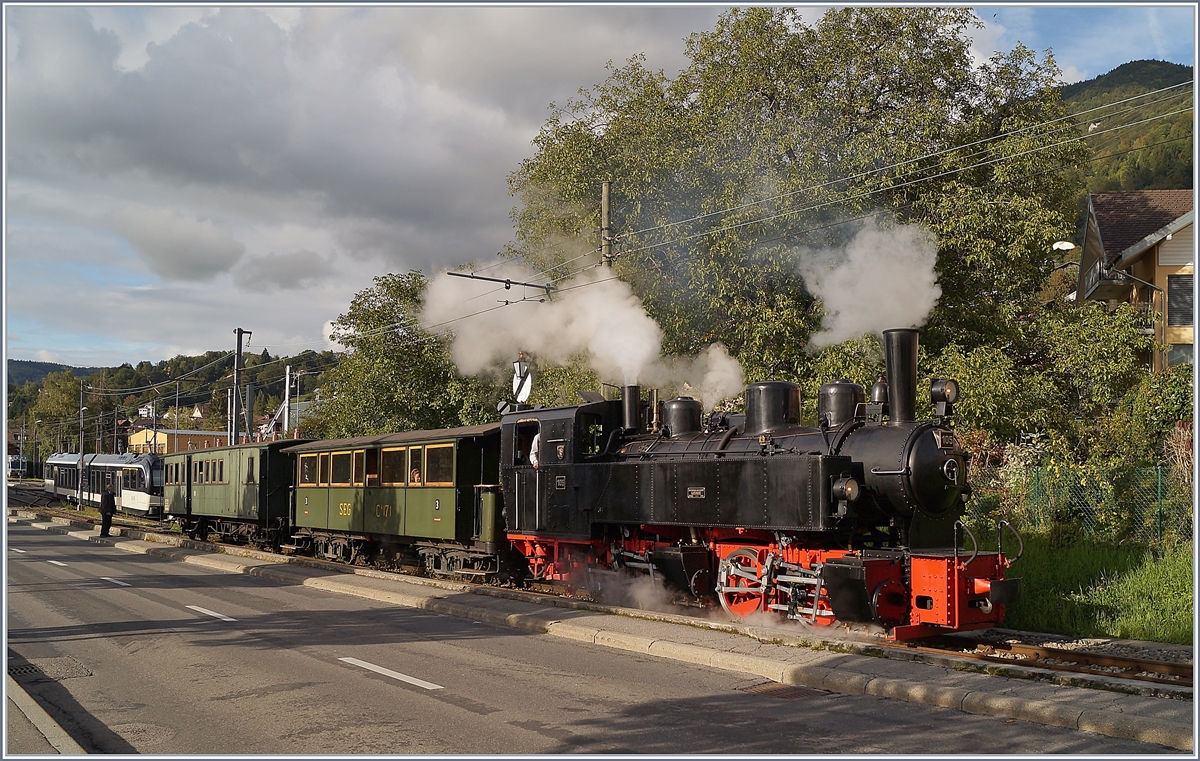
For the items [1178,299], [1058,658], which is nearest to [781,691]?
[1058,658]

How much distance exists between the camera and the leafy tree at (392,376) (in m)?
32.8

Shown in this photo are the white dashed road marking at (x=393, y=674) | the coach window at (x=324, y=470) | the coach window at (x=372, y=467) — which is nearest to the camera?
the white dashed road marking at (x=393, y=674)

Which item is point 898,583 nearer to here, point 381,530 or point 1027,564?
point 1027,564

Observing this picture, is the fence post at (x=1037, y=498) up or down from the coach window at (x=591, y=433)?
down

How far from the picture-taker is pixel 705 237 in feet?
64.4

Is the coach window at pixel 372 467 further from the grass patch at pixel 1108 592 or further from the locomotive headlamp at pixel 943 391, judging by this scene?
the locomotive headlamp at pixel 943 391

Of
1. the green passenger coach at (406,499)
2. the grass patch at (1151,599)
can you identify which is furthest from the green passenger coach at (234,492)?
the grass patch at (1151,599)

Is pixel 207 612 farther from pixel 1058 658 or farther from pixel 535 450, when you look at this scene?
pixel 1058 658

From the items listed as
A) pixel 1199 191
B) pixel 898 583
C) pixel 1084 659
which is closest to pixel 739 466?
pixel 898 583

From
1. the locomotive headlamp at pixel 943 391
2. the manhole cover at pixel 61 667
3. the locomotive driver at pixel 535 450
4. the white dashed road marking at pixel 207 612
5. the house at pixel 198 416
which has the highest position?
the house at pixel 198 416

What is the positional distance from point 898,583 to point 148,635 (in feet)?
28.5

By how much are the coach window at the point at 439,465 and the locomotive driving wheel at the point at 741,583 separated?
6.61 metres

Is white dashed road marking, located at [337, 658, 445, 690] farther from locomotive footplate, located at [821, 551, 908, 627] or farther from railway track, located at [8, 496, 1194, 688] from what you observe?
railway track, located at [8, 496, 1194, 688]

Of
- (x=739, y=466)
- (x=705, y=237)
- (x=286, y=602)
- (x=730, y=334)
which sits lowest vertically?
(x=286, y=602)
